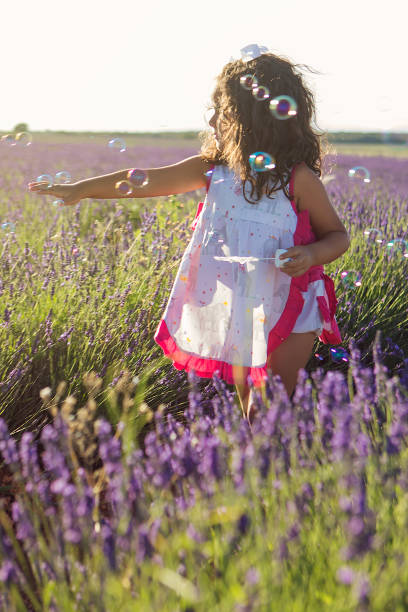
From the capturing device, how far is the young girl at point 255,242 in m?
2.42

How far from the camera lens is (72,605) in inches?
52.2

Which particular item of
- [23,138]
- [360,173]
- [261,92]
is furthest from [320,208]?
[23,138]

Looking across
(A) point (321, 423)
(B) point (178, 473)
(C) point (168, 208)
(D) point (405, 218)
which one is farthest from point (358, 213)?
(B) point (178, 473)

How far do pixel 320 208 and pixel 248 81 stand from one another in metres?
0.58

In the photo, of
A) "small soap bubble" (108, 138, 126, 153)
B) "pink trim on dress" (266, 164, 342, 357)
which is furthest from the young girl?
"small soap bubble" (108, 138, 126, 153)

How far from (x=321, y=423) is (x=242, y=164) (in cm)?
117

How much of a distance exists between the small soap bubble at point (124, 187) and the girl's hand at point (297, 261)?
0.82m

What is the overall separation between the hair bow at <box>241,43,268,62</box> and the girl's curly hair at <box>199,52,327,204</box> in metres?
0.03

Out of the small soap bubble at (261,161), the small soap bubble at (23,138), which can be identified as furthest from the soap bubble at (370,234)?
the small soap bubble at (23,138)

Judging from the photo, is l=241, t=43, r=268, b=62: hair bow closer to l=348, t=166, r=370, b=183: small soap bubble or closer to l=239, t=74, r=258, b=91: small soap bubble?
l=239, t=74, r=258, b=91: small soap bubble

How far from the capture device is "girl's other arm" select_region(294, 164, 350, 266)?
7.89 feet

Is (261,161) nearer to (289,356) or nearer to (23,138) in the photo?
(289,356)

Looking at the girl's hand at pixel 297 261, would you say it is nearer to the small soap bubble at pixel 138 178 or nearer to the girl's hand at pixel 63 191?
the small soap bubble at pixel 138 178

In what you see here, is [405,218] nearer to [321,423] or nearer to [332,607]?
[321,423]
